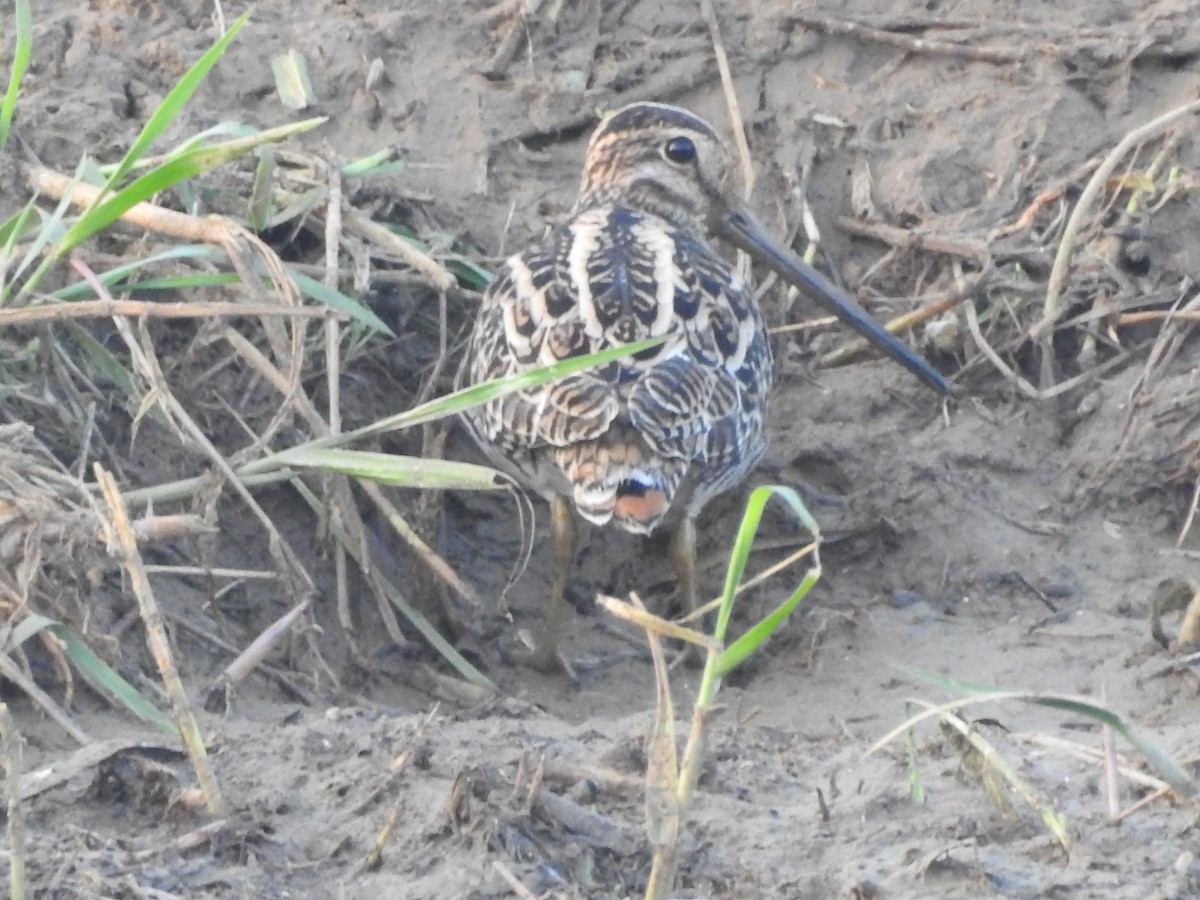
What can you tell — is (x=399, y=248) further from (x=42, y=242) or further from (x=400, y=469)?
(x=400, y=469)

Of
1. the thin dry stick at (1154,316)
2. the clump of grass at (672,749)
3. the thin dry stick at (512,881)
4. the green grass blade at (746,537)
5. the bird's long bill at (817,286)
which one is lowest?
the thin dry stick at (1154,316)

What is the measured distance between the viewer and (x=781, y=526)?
5508mm

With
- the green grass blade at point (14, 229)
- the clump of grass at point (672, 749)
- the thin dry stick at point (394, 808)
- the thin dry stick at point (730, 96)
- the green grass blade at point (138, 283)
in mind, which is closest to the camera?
the clump of grass at point (672, 749)

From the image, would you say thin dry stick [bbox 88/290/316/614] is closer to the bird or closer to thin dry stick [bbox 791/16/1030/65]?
the bird

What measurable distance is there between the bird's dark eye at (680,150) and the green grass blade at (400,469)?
1.77 m

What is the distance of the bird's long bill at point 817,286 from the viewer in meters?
5.68

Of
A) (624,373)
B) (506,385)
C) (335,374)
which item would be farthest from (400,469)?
(335,374)

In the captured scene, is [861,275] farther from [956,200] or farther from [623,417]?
[623,417]

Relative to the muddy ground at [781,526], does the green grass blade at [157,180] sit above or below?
above

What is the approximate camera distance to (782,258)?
5.80 meters

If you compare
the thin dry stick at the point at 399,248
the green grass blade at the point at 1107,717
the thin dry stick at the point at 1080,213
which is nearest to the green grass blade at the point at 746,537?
the green grass blade at the point at 1107,717

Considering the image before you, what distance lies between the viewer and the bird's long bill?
5676 millimetres

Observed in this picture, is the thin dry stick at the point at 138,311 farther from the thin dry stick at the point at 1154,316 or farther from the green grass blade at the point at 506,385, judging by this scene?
the thin dry stick at the point at 1154,316

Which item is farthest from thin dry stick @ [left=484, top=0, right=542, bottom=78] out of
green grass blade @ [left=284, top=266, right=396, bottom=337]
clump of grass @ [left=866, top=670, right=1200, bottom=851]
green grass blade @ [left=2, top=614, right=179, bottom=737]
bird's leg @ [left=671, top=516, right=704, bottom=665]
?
clump of grass @ [left=866, top=670, right=1200, bottom=851]
